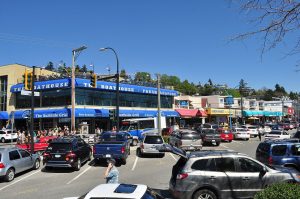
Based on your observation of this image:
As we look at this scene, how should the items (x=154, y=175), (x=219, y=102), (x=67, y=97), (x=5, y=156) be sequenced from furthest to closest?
(x=219, y=102)
(x=67, y=97)
(x=154, y=175)
(x=5, y=156)

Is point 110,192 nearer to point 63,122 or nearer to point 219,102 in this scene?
point 63,122

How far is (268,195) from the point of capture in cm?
668

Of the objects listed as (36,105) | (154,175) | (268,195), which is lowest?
(154,175)

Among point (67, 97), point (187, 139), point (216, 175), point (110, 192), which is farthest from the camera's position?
point (67, 97)

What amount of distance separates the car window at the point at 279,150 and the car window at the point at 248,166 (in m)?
5.33

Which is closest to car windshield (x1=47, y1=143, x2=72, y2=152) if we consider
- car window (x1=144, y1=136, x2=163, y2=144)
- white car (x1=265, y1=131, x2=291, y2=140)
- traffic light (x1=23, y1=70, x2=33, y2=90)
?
traffic light (x1=23, y1=70, x2=33, y2=90)

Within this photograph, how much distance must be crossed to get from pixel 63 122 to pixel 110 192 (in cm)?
4439

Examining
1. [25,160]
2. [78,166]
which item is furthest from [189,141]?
[25,160]

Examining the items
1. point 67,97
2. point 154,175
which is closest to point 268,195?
point 154,175

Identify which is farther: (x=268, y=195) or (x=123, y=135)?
(x=123, y=135)

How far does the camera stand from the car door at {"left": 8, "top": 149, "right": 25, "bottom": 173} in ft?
57.9

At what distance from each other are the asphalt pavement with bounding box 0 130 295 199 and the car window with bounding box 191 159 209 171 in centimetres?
264

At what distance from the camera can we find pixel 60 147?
20.0 metres

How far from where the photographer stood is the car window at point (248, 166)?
11.2 metres
